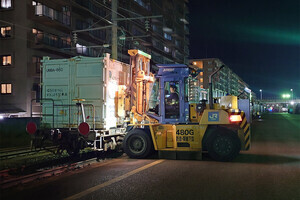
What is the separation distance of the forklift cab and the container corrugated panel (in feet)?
5.85

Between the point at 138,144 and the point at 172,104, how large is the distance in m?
1.89

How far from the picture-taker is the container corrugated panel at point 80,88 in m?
10.9

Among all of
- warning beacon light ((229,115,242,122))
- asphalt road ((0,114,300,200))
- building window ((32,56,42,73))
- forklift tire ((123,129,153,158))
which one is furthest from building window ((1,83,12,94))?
warning beacon light ((229,115,242,122))

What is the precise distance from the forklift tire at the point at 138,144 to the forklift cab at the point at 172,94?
836 millimetres

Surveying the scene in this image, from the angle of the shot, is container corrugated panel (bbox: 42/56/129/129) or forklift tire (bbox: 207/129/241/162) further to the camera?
container corrugated panel (bbox: 42/56/129/129)

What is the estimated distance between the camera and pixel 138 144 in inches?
429

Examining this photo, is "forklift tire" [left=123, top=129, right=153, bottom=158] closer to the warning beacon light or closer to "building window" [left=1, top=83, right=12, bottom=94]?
the warning beacon light

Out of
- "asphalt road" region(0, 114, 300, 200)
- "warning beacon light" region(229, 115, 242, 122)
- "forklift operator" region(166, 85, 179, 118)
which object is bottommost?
"asphalt road" region(0, 114, 300, 200)

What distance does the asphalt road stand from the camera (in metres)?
6.23

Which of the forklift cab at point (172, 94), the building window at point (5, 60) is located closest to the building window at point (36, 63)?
the building window at point (5, 60)

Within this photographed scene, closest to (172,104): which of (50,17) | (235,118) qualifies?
(235,118)

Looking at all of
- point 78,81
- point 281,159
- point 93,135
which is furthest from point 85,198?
point 281,159

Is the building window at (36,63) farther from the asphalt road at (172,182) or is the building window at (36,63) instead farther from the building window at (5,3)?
the asphalt road at (172,182)

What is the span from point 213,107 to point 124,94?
3.38 meters
